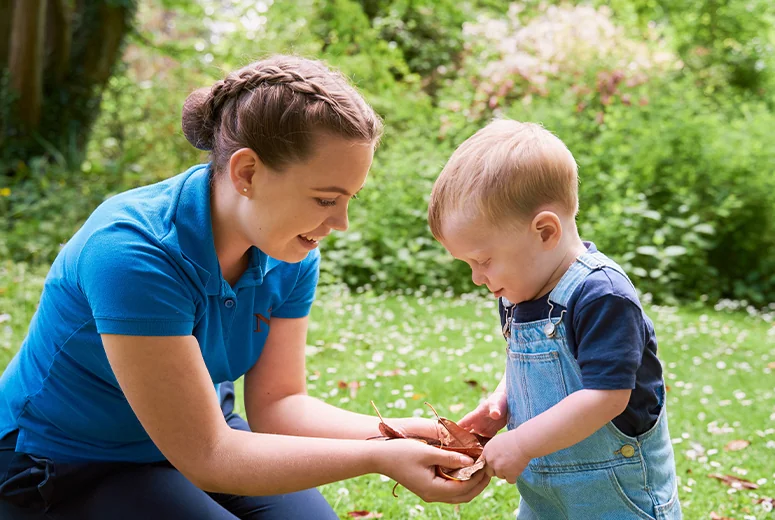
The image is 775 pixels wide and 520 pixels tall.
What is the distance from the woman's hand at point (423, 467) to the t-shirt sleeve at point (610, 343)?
39 centimetres

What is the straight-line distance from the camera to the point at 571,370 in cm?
171

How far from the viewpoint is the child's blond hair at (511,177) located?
1697mm

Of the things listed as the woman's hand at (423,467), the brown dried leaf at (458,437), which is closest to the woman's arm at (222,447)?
the woman's hand at (423,467)

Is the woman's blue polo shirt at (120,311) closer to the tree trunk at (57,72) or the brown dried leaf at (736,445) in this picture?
the brown dried leaf at (736,445)

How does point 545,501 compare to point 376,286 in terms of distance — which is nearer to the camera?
point 545,501

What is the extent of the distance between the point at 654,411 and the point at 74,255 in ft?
4.68

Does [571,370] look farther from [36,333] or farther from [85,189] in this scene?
[85,189]

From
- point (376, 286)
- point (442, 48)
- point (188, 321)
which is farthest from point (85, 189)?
point (188, 321)

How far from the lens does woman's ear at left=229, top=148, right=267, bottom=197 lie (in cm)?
175

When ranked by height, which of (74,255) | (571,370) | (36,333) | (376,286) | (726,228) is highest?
(74,255)

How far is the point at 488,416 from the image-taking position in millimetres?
2059

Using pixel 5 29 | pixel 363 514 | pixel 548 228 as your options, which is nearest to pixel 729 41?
pixel 5 29

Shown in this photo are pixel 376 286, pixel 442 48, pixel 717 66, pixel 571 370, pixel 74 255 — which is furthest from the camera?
pixel 442 48

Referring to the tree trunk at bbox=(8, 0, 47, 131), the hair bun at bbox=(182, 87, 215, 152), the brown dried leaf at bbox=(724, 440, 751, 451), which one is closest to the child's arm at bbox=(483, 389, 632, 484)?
the hair bun at bbox=(182, 87, 215, 152)
